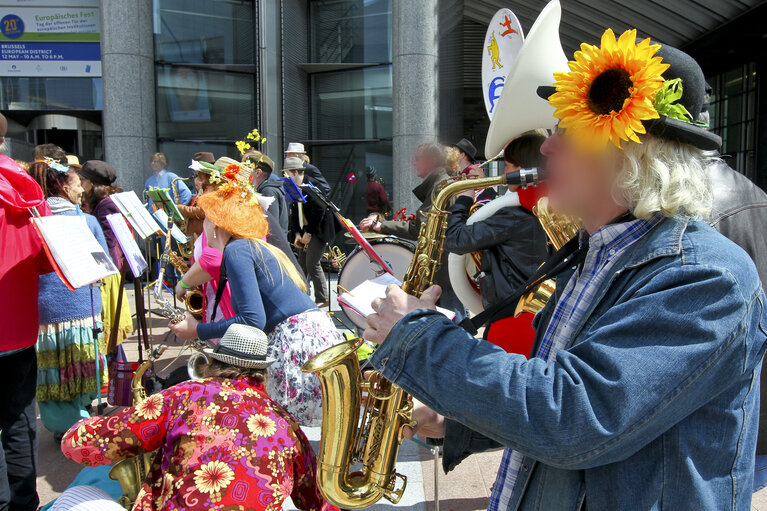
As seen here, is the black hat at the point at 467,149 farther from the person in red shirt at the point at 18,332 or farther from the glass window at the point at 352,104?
the glass window at the point at 352,104

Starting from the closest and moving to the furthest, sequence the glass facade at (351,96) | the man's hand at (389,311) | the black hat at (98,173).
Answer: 1. the man's hand at (389,311)
2. the black hat at (98,173)
3. the glass facade at (351,96)

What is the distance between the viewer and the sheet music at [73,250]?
2.62 m

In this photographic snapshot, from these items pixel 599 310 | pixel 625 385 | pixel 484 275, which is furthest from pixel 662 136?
pixel 484 275

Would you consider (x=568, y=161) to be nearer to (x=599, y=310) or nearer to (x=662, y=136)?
(x=662, y=136)

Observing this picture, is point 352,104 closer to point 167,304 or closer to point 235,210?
point 167,304

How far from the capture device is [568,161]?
1.20m

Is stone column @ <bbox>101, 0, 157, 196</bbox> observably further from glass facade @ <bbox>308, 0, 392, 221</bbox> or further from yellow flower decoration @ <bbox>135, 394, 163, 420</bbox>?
yellow flower decoration @ <bbox>135, 394, 163, 420</bbox>

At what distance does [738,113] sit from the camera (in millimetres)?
9117

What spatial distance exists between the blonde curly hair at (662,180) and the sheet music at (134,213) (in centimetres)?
383

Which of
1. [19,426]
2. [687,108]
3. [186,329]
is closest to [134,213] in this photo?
[186,329]

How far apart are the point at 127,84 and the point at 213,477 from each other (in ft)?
29.9

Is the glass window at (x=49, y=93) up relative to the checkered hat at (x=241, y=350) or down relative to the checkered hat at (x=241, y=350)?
up

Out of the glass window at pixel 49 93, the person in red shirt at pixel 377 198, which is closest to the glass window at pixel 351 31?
the person in red shirt at pixel 377 198

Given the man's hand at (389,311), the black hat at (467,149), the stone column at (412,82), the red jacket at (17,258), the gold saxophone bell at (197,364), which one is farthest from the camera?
the stone column at (412,82)
